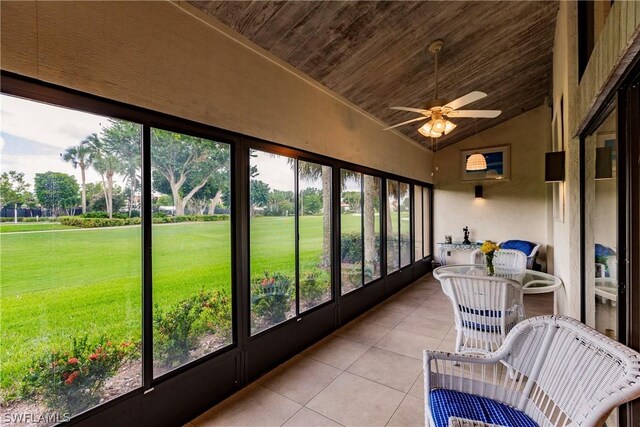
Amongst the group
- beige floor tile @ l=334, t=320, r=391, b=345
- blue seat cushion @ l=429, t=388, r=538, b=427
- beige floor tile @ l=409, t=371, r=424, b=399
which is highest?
blue seat cushion @ l=429, t=388, r=538, b=427

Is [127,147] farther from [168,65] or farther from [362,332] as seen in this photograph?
[362,332]

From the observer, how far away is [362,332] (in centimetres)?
380

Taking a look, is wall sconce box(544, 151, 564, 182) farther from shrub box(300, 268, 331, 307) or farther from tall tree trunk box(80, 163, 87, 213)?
tall tree trunk box(80, 163, 87, 213)

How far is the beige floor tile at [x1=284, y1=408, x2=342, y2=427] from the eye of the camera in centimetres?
217

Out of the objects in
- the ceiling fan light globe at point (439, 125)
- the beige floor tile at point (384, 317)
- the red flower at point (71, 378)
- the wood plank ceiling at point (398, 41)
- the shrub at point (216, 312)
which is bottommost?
the beige floor tile at point (384, 317)

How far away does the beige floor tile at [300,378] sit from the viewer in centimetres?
254

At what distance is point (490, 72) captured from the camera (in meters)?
4.45

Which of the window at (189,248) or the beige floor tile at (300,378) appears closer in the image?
the window at (189,248)

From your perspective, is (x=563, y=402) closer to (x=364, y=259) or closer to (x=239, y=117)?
(x=239, y=117)

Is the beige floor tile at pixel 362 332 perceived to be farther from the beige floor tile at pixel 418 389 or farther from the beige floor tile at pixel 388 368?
the beige floor tile at pixel 418 389

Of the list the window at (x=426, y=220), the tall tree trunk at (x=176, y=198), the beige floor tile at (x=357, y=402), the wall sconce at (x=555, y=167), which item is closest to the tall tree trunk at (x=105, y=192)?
the tall tree trunk at (x=176, y=198)

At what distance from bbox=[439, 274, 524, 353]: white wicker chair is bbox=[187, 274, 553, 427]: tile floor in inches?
26.3

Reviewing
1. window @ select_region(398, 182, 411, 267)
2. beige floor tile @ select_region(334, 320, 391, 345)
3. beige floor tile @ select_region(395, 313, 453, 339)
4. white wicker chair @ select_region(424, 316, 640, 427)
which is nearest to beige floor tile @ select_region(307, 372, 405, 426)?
white wicker chair @ select_region(424, 316, 640, 427)

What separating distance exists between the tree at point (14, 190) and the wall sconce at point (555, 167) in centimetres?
427
